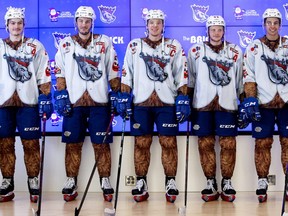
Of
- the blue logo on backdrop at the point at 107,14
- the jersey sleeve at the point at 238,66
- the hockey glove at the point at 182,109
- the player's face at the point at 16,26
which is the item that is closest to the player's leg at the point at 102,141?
the hockey glove at the point at 182,109

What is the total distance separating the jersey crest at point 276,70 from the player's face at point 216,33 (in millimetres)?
414

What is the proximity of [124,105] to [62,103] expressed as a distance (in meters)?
0.53

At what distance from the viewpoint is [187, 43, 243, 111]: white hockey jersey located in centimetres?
625

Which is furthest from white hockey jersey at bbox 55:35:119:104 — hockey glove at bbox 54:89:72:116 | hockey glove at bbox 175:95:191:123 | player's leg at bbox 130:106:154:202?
hockey glove at bbox 175:95:191:123

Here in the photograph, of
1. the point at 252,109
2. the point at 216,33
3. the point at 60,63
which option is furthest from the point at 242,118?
the point at 60,63

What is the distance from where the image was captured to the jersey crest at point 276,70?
620cm

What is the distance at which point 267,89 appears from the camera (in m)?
6.18

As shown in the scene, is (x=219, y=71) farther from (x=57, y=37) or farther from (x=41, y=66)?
(x=57, y=37)

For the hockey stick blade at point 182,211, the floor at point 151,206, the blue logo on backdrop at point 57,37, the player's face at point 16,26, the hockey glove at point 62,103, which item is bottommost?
the floor at point 151,206

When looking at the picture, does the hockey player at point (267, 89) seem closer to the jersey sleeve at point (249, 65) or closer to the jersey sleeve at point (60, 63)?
the jersey sleeve at point (249, 65)

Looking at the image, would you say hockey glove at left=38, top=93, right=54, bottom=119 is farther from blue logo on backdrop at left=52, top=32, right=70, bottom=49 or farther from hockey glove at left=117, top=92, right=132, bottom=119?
blue logo on backdrop at left=52, top=32, right=70, bottom=49

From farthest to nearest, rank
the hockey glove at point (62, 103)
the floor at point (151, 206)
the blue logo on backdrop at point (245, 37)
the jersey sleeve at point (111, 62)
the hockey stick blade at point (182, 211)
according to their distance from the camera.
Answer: the blue logo on backdrop at point (245, 37) < the jersey sleeve at point (111, 62) < the hockey glove at point (62, 103) < the floor at point (151, 206) < the hockey stick blade at point (182, 211)

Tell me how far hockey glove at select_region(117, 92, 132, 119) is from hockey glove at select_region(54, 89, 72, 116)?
1.45 feet

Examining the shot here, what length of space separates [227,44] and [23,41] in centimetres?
182
